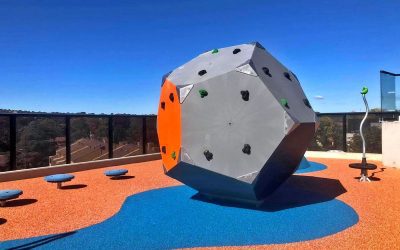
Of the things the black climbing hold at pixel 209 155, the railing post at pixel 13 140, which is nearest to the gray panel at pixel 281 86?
the black climbing hold at pixel 209 155

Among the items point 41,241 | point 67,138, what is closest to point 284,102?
point 41,241

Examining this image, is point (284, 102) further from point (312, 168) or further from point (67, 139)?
point (67, 139)

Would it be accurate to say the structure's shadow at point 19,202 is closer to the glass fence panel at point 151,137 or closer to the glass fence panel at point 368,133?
the glass fence panel at point 151,137

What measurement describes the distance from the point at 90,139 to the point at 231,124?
14711 mm

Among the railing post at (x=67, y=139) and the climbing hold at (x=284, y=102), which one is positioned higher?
the climbing hold at (x=284, y=102)

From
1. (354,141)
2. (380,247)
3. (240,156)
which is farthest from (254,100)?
(354,141)

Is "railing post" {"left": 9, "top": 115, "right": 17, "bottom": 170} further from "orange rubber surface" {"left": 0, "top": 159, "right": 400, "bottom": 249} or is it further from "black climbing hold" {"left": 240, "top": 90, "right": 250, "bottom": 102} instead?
"black climbing hold" {"left": 240, "top": 90, "right": 250, "bottom": 102}

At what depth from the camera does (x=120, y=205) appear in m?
10.5

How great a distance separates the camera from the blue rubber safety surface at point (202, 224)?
716 cm

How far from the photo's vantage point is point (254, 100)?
8.71 m

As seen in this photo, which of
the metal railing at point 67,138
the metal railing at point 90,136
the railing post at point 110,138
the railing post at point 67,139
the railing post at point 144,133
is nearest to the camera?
the metal railing at point 67,138

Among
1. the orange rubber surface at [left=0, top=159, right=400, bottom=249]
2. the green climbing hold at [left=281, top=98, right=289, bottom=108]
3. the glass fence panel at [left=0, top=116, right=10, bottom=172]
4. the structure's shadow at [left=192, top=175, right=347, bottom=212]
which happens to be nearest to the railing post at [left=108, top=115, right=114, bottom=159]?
the orange rubber surface at [left=0, top=159, right=400, bottom=249]

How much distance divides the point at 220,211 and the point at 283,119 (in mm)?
3297

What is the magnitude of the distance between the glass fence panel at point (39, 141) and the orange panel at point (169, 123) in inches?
365
